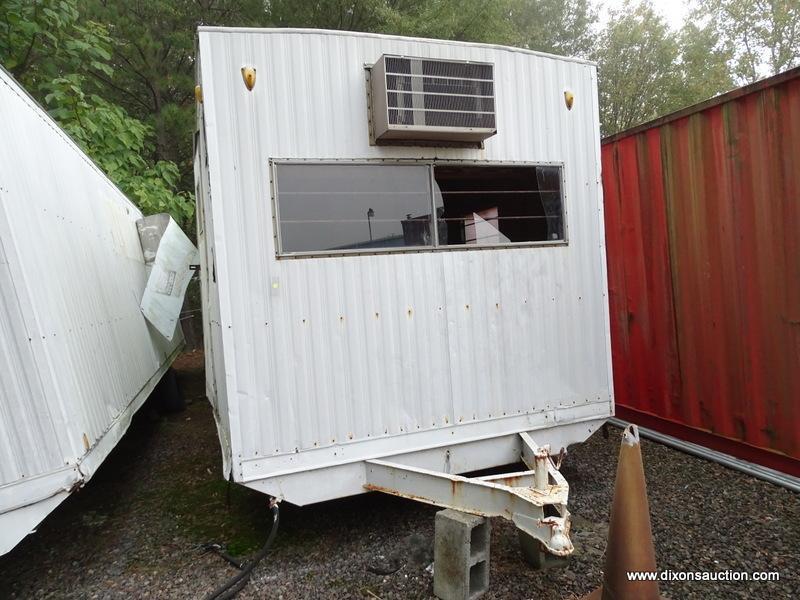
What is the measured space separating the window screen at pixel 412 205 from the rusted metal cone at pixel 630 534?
156 centimetres

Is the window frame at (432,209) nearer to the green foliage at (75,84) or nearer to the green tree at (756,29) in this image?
the green foliage at (75,84)

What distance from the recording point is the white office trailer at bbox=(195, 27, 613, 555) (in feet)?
9.34

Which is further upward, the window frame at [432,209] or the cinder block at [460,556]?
the window frame at [432,209]

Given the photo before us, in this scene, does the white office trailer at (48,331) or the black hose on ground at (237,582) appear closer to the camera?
Result: the white office trailer at (48,331)

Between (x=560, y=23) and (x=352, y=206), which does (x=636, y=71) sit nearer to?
(x=560, y=23)

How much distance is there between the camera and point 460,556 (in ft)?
8.51

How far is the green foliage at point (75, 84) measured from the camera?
6539mm

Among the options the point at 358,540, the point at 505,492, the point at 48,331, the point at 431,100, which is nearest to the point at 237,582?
the point at 358,540

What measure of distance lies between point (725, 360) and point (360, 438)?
9.98ft

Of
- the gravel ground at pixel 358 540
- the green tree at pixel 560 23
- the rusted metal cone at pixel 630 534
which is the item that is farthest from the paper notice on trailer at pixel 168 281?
the green tree at pixel 560 23

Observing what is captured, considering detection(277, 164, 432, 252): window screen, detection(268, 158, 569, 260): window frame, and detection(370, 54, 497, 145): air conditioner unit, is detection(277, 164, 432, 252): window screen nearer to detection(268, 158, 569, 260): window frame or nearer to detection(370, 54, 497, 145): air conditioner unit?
detection(268, 158, 569, 260): window frame

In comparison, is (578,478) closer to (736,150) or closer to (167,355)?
(736,150)

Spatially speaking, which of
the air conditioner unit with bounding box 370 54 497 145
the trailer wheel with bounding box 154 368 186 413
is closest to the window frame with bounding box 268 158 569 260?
the air conditioner unit with bounding box 370 54 497 145

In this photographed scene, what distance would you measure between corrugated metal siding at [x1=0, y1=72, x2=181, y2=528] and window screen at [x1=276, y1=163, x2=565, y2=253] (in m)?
1.24
